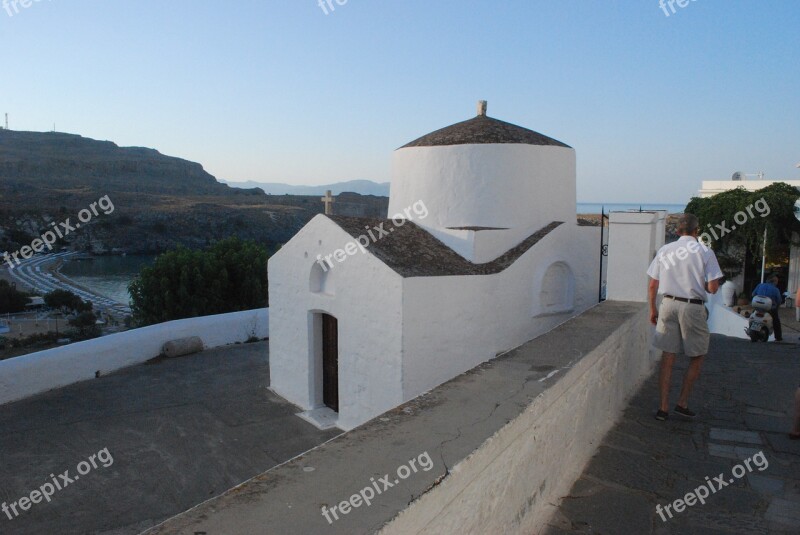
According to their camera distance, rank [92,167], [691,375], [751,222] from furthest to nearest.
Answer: [92,167] → [751,222] → [691,375]

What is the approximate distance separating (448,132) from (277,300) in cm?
397

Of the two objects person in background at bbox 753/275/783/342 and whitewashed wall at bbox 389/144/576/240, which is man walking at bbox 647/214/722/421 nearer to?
whitewashed wall at bbox 389/144/576/240

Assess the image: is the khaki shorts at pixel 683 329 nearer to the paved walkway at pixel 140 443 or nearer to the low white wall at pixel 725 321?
the paved walkway at pixel 140 443

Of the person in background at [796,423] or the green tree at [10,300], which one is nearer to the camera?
the person in background at [796,423]

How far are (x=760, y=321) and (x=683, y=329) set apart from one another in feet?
22.0

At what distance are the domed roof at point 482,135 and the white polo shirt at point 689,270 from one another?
5.51 m

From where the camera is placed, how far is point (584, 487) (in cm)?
312

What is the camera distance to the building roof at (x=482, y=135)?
367 inches

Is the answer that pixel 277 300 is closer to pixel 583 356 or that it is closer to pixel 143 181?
pixel 583 356

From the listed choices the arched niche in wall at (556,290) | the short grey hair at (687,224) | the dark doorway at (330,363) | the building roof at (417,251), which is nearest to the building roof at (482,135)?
the building roof at (417,251)

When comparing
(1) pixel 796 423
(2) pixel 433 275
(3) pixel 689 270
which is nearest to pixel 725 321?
(2) pixel 433 275

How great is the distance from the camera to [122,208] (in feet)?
232

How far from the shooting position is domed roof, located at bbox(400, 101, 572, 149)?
30.6 ft

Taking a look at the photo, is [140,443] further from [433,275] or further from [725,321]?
[725,321]
